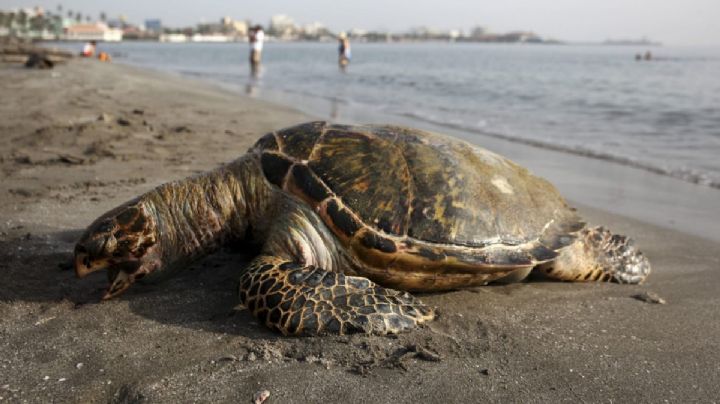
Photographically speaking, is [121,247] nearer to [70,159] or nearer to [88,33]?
[70,159]

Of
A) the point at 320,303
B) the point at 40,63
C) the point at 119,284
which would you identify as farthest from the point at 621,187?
the point at 40,63

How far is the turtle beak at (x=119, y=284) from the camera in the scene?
3102 millimetres

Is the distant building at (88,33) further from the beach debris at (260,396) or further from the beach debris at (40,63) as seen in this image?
the beach debris at (260,396)

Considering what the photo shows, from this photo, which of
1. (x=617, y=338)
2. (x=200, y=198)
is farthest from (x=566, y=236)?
(x=200, y=198)

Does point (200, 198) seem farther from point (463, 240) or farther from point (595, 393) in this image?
point (595, 393)

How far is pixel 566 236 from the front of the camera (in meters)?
3.68

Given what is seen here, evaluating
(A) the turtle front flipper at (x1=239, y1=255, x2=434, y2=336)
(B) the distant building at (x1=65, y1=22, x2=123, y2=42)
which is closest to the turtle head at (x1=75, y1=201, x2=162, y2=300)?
(A) the turtle front flipper at (x1=239, y1=255, x2=434, y2=336)

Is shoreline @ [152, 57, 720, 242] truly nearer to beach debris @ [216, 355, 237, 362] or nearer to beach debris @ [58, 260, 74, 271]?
beach debris @ [216, 355, 237, 362]

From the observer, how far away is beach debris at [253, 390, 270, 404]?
2238mm

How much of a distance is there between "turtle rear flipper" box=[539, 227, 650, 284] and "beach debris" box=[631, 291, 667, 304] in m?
0.25

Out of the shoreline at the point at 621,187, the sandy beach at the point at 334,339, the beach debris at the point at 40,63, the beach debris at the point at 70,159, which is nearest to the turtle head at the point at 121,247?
the sandy beach at the point at 334,339

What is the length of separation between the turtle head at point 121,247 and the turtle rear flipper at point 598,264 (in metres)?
2.51

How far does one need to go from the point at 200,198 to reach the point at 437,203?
1459mm

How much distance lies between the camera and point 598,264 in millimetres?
3924
